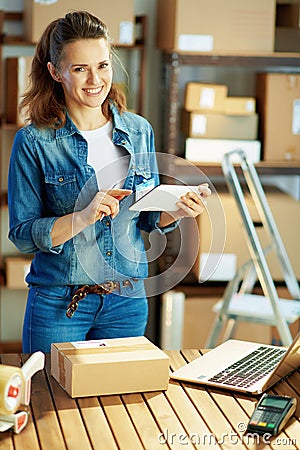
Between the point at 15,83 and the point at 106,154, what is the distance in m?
1.97

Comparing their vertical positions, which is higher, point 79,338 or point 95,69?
point 95,69

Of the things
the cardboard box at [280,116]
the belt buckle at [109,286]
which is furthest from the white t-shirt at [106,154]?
the cardboard box at [280,116]

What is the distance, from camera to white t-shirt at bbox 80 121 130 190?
222cm

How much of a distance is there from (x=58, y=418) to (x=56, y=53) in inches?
38.6

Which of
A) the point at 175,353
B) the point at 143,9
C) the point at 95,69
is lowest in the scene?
the point at 175,353

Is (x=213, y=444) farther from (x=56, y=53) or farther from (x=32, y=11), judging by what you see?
(x=32, y=11)

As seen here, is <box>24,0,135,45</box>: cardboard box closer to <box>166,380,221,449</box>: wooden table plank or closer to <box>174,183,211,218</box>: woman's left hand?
<box>174,183,211,218</box>: woman's left hand

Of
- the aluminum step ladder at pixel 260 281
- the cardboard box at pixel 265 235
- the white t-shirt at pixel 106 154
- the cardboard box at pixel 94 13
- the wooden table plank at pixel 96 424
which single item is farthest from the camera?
the cardboard box at pixel 265 235

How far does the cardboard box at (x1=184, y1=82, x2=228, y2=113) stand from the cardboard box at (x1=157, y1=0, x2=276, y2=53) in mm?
174

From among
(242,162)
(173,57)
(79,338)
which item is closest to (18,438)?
(79,338)

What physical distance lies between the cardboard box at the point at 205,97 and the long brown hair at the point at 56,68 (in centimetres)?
167

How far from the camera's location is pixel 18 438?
172cm

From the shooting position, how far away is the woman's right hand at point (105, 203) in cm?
209

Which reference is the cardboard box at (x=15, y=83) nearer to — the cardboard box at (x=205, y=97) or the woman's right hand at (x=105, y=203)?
the cardboard box at (x=205, y=97)
